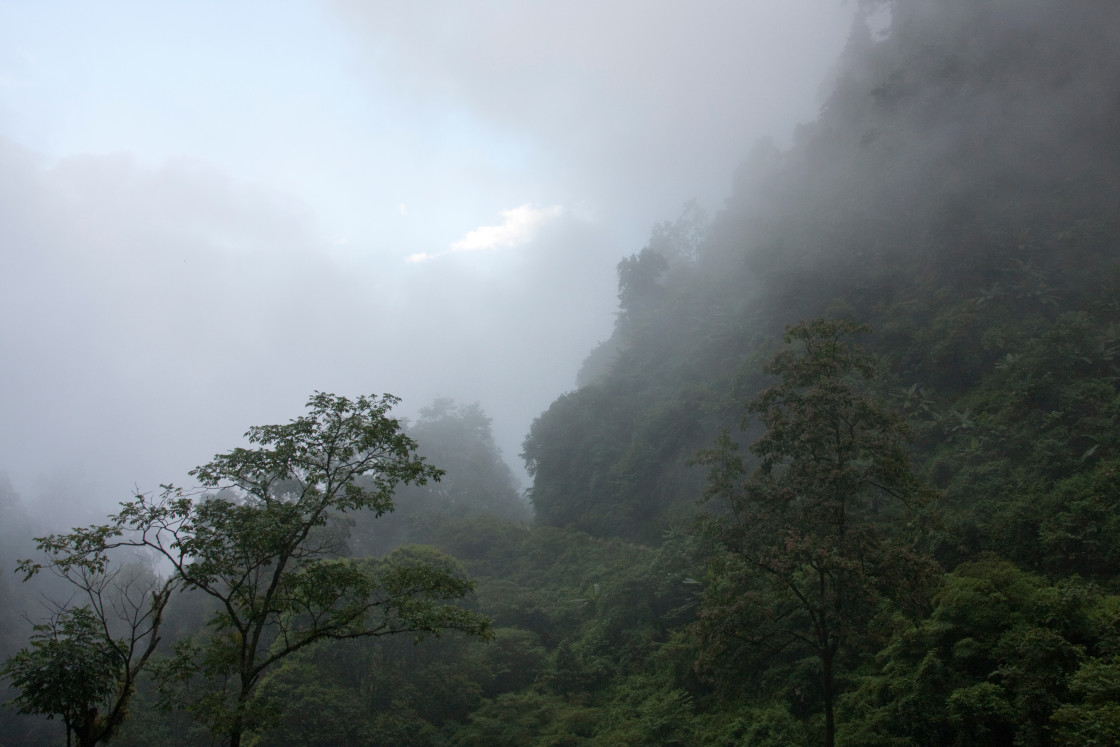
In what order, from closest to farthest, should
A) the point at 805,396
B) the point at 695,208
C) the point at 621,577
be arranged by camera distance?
the point at 805,396 < the point at 621,577 < the point at 695,208

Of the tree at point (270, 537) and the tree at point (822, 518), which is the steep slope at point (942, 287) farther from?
the tree at point (270, 537)

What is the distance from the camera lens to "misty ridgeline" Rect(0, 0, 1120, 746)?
28.2 feet

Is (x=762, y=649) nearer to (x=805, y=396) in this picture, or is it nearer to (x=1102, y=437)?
(x=805, y=396)

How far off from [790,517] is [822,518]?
0.53m

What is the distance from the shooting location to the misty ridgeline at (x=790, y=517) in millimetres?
8586

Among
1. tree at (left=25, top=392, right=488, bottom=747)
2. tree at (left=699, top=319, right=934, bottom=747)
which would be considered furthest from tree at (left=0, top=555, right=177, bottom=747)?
tree at (left=699, top=319, right=934, bottom=747)

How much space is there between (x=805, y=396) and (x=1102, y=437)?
11232mm

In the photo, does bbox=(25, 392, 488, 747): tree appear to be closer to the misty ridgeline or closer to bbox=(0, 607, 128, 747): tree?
the misty ridgeline

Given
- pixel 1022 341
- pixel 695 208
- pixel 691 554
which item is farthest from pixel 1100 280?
pixel 695 208

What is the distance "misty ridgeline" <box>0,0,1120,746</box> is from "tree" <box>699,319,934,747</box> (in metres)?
0.07

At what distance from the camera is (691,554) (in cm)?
2064

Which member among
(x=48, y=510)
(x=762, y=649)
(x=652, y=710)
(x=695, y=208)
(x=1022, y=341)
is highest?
(x=695, y=208)

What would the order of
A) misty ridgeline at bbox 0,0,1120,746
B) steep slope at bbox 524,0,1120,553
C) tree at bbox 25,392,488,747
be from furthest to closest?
1. steep slope at bbox 524,0,1120,553
2. misty ridgeline at bbox 0,0,1120,746
3. tree at bbox 25,392,488,747

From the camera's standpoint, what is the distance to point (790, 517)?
9641 mm
